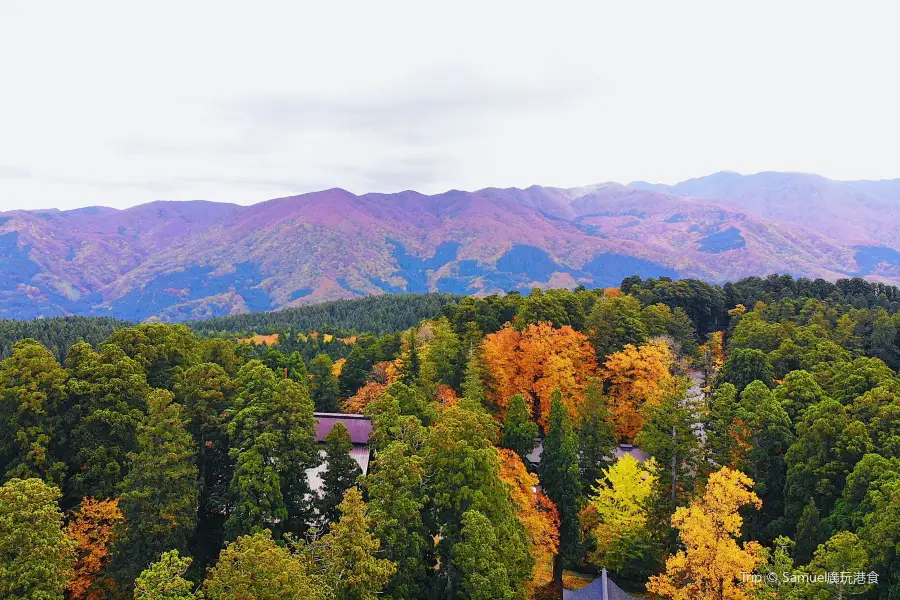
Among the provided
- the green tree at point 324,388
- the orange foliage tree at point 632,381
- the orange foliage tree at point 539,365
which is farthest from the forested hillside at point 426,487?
the green tree at point 324,388

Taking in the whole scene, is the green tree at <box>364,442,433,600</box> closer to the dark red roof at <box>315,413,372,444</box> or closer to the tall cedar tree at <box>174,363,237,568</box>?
the tall cedar tree at <box>174,363,237,568</box>

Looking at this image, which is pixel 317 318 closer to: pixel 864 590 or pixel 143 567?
pixel 143 567

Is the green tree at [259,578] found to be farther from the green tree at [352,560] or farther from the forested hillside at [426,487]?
the green tree at [352,560]

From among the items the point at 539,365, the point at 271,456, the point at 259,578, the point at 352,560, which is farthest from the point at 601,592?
the point at 539,365

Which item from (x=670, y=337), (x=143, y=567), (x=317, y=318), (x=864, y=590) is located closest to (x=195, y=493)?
(x=143, y=567)

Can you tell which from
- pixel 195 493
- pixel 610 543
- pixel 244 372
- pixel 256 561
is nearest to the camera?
pixel 256 561

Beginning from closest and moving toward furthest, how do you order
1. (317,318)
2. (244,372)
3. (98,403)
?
(98,403) → (244,372) → (317,318)
